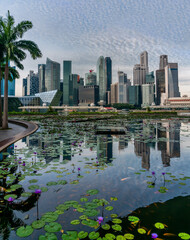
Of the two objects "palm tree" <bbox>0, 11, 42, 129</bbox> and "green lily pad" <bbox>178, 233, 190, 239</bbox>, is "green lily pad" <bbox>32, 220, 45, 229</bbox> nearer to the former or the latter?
"green lily pad" <bbox>178, 233, 190, 239</bbox>

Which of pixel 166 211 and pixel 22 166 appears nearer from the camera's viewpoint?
pixel 166 211

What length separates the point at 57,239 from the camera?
7.48ft

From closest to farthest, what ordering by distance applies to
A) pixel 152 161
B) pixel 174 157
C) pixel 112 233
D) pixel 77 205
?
pixel 112 233
pixel 77 205
pixel 152 161
pixel 174 157

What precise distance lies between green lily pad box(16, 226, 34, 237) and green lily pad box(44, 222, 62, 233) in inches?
8.5

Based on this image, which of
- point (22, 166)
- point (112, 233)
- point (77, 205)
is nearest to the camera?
point (112, 233)

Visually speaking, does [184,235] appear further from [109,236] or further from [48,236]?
[48,236]

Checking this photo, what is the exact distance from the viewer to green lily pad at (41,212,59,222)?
2617 millimetres

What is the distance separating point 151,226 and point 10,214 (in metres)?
2.40

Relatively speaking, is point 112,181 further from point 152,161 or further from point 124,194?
point 152,161

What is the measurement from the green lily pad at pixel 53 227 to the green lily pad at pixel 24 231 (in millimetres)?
217

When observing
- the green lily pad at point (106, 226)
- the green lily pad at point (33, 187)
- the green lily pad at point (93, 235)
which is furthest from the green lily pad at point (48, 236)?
the green lily pad at point (33, 187)

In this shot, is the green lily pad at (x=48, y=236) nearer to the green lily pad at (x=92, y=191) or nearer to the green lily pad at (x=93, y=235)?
the green lily pad at (x=93, y=235)

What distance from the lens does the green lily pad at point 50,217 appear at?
2.62m

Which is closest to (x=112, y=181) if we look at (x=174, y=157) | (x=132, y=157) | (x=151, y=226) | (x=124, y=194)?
(x=124, y=194)
